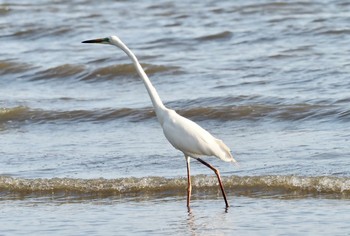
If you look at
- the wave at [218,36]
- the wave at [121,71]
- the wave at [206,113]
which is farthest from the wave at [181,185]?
the wave at [218,36]

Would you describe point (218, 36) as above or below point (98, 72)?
above

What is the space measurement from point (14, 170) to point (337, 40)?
753 centimetres

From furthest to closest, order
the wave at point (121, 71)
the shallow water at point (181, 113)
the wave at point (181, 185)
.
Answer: the wave at point (121, 71)
the wave at point (181, 185)
the shallow water at point (181, 113)

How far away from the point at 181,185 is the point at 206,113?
3.16 meters

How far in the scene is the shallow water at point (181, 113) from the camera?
728 cm

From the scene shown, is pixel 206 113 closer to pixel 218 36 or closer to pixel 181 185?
pixel 181 185

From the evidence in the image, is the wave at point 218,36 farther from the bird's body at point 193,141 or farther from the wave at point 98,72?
the bird's body at point 193,141

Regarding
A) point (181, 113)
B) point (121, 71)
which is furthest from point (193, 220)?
point (121, 71)

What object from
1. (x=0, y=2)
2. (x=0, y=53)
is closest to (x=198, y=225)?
(x=0, y=53)

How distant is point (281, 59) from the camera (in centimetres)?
1387

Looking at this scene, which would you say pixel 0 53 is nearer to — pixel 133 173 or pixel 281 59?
pixel 281 59

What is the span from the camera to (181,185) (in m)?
8.05

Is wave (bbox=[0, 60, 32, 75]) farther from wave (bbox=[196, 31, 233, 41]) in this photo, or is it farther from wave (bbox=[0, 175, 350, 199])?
wave (bbox=[0, 175, 350, 199])

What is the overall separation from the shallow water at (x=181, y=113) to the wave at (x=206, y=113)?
0.02 m
